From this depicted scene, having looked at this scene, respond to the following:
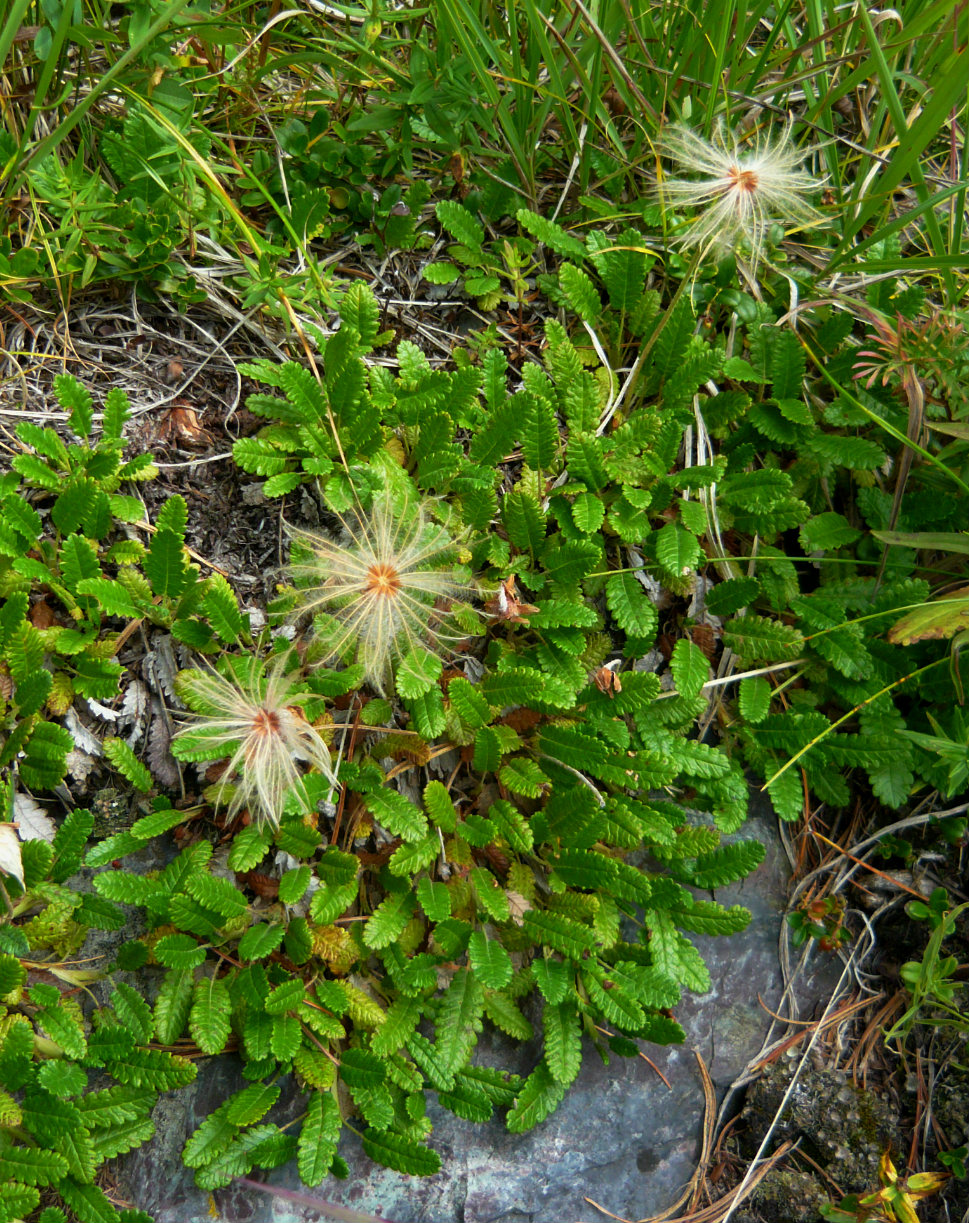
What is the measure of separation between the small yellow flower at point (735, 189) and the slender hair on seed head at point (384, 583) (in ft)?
3.38

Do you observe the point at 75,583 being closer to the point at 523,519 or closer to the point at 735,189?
the point at 523,519

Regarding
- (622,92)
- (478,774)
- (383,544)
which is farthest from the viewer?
(622,92)

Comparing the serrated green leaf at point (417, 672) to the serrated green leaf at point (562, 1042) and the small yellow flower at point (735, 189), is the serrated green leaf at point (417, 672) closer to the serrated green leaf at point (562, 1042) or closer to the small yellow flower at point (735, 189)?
the serrated green leaf at point (562, 1042)

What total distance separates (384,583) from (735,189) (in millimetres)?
1397

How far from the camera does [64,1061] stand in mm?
2271

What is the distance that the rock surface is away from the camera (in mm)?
2377

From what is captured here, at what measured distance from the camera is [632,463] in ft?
8.86

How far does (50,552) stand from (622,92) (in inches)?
83.6

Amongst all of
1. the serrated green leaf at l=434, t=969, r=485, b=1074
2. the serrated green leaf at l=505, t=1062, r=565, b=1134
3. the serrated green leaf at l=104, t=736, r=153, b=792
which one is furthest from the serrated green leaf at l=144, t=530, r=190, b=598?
the serrated green leaf at l=505, t=1062, r=565, b=1134

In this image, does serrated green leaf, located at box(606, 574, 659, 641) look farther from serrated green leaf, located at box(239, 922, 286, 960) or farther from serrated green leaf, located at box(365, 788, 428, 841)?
serrated green leaf, located at box(239, 922, 286, 960)

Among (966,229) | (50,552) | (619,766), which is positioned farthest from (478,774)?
(966,229)

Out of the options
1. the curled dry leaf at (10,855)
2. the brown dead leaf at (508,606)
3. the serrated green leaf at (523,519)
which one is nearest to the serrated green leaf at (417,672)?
the brown dead leaf at (508,606)

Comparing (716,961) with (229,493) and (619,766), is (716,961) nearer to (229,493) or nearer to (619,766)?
(619,766)

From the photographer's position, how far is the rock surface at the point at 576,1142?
2377 millimetres
